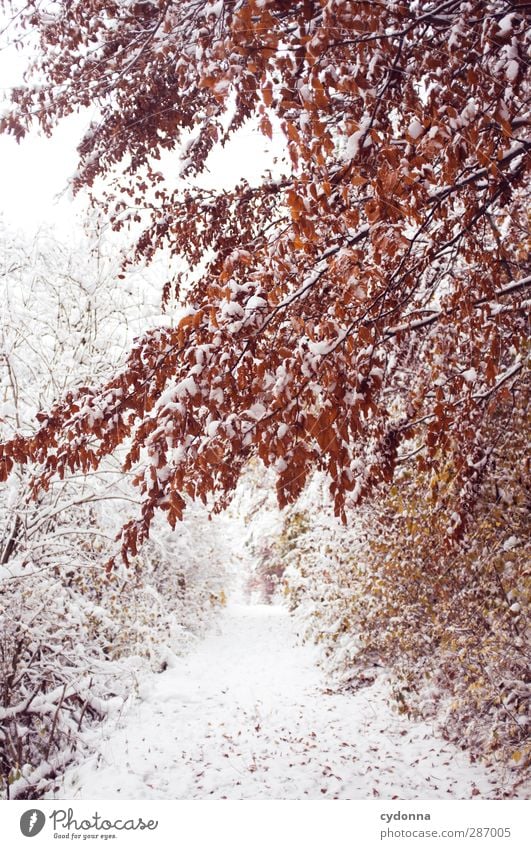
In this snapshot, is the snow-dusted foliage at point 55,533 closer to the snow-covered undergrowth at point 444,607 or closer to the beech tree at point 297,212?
the beech tree at point 297,212

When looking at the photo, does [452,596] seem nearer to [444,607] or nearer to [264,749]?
[444,607]

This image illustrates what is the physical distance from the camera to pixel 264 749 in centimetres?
421

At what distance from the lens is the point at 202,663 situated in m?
7.35

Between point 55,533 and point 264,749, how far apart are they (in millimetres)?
2332

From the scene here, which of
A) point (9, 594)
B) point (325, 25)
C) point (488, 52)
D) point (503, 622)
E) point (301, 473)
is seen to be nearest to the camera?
point (325, 25)

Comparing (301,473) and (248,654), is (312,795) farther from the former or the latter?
(248,654)

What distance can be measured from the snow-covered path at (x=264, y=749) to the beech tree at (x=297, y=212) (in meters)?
2.01

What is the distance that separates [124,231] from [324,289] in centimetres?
306

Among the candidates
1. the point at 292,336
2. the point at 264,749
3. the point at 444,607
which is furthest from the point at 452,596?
the point at 292,336

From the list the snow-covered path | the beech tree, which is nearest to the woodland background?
the beech tree

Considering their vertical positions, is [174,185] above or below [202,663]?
above

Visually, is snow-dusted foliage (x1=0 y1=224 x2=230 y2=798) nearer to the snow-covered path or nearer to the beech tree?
the snow-covered path
